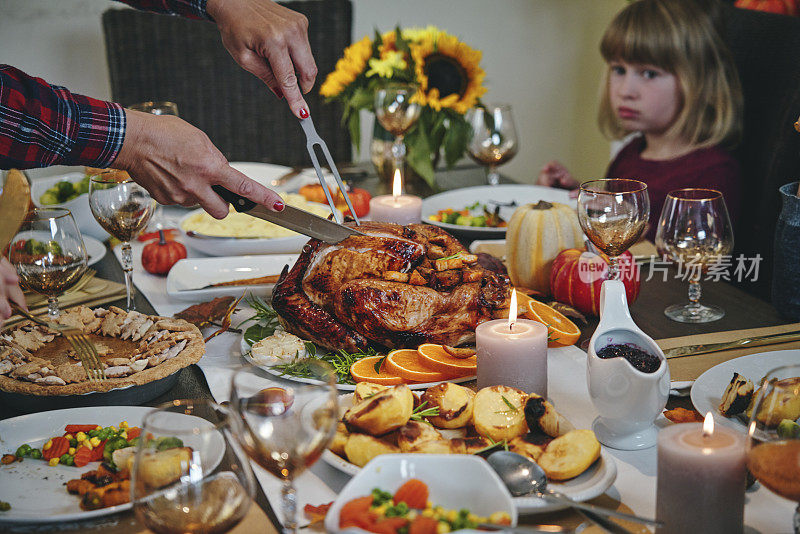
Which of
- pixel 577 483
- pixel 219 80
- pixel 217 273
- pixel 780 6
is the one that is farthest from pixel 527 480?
pixel 219 80

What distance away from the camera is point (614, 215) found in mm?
1282

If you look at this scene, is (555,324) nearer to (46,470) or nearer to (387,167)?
(46,470)

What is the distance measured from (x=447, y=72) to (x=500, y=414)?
1552 mm

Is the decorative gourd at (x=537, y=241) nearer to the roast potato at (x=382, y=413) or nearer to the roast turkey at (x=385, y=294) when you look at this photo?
the roast turkey at (x=385, y=294)

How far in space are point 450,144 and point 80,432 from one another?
5.24 ft

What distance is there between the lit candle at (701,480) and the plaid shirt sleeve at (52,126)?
970 mm

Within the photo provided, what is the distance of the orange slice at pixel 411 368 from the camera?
1.17 meters

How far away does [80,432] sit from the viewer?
39.8 inches

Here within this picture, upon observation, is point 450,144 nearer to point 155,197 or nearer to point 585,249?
point 585,249

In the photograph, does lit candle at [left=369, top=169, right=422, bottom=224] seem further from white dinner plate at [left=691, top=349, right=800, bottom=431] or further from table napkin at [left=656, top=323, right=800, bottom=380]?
white dinner plate at [left=691, top=349, right=800, bottom=431]

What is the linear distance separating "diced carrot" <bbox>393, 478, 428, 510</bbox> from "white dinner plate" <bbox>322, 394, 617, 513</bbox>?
0.33 ft

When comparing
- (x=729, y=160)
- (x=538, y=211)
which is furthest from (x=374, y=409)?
(x=729, y=160)

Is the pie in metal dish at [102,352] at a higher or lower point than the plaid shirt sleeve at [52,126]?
lower

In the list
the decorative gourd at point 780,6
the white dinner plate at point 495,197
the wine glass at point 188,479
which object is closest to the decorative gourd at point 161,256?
the white dinner plate at point 495,197
